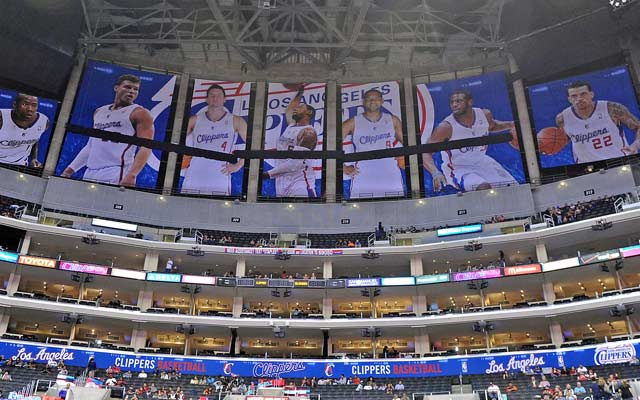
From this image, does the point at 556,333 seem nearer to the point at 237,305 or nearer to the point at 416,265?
the point at 416,265

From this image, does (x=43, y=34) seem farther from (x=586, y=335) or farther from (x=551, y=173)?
(x=586, y=335)

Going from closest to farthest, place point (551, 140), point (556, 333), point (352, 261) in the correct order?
1. point (556, 333)
2. point (352, 261)
3. point (551, 140)

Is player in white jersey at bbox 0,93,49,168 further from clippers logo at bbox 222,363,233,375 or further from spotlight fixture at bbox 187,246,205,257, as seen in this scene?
clippers logo at bbox 222,363,233,375

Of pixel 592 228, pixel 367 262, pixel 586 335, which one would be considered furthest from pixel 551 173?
pixel 367 262

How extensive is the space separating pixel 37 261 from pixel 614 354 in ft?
125

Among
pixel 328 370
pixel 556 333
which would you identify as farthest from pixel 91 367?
pixel 556 333

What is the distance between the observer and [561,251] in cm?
4478

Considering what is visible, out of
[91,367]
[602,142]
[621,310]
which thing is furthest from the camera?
[602,142]

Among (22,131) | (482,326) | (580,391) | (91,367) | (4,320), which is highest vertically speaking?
(22,131)

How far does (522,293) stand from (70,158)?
127 ft

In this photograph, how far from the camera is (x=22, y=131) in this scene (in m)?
48.1

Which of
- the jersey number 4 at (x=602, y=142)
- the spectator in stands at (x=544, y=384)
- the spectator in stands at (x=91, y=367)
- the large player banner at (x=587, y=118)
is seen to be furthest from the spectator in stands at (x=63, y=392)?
the jersey number 4 at (x=602, y=142)

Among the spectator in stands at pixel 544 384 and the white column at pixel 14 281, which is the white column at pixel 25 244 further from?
the spectator in stands at pixel 544 384

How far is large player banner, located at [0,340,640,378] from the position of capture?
117 ft
